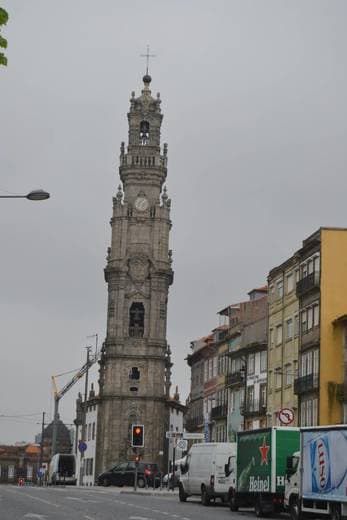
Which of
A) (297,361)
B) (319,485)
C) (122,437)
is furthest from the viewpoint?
(122,437)

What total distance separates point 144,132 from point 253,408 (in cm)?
5544

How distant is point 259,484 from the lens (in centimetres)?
4203

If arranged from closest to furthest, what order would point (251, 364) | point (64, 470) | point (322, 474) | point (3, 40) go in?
1. point (3, 40)
2. point (322, 474)
3. point (251, 364)
4. point (64, 470)

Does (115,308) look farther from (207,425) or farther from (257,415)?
(257,415)

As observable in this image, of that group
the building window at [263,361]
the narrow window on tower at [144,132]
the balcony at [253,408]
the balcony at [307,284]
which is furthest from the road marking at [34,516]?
the narrow window on tower at [144,132]

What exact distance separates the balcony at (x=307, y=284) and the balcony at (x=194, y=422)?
3947 cm

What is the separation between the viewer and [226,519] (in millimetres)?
35188

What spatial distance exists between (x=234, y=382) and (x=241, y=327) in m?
4.30

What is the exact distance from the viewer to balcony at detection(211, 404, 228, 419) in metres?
95.4

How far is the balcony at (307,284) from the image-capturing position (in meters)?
70.6

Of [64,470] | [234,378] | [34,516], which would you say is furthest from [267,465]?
[64,470]

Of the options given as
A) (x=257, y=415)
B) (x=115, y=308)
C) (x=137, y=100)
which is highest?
(x=137, y=100)

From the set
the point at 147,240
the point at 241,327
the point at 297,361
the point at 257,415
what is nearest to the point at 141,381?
the point at 147,240

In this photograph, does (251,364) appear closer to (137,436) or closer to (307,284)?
(307,284)
